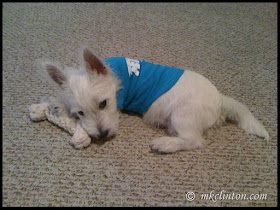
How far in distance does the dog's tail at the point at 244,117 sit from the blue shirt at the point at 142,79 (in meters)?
0.34

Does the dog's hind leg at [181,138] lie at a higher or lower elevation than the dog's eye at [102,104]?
lower

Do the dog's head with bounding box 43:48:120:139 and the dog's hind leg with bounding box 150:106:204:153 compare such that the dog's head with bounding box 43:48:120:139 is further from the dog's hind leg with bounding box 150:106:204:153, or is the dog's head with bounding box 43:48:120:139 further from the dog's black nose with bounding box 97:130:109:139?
the dog's hind leg with bounding box 150:106:204:153

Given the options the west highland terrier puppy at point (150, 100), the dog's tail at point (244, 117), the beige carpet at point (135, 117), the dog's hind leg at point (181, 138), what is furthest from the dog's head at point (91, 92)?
the dog's tail at point (244, 117)

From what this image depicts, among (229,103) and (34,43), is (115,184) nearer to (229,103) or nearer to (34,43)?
(229,103)

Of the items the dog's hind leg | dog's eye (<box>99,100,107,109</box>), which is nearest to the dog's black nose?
dog's eye (<box>99,100,107,109</box>)

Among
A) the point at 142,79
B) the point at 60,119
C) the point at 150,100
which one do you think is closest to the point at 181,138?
the point at 150,100

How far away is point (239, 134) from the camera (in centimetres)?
111

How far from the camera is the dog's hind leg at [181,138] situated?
101cm

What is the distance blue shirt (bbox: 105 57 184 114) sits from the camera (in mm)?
1035

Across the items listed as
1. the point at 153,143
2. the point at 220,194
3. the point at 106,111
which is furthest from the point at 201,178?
the point at 106,111

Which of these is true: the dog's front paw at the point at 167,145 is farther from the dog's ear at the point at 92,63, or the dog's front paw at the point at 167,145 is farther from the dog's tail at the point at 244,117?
the dog's ear at the point at 92,63

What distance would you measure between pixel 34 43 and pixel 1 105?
26.6 inches

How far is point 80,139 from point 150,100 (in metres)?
0.45

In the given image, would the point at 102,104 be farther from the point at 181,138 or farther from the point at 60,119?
the point at 181,138
